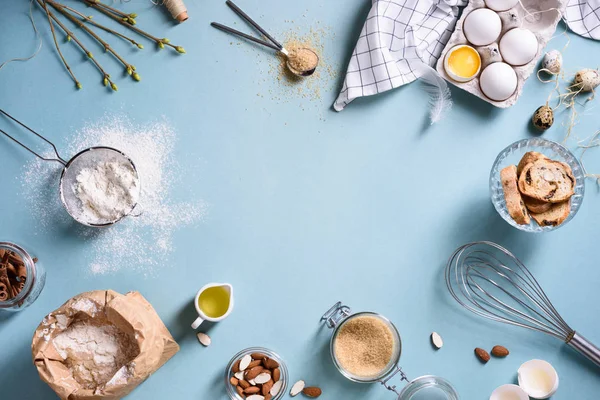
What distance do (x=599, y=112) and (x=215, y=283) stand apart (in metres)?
1.28

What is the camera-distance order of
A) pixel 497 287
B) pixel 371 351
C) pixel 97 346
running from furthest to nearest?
pixel 497 287
pixel 371 351
pixel 97 346

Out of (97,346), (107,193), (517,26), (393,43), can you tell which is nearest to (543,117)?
(517,26)

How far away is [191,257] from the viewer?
1601 mm

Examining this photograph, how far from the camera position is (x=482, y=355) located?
160 cm

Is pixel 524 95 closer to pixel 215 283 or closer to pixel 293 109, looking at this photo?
pixel 293 109

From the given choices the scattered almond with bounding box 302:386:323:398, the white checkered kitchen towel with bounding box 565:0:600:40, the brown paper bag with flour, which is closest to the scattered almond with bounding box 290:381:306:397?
the scattered almond with bounding box 302:386:323:398

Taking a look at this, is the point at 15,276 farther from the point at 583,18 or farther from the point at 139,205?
the point at 583,18

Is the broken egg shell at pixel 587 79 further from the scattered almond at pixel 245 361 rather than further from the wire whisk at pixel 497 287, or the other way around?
the scattered almond at pixel 245 361

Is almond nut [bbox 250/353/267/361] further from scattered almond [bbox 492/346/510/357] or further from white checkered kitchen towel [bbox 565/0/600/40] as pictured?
white checkered kitchen towel [bbox 565/0/600/40]

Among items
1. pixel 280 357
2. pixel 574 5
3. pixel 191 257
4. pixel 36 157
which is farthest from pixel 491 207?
pixel 36 157

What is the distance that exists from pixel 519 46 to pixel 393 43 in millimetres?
357

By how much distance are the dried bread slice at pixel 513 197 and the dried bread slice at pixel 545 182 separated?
2 centimetres

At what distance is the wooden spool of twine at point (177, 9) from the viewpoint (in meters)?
1.59

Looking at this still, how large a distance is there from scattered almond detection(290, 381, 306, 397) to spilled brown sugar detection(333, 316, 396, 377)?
0.47ft
